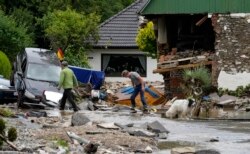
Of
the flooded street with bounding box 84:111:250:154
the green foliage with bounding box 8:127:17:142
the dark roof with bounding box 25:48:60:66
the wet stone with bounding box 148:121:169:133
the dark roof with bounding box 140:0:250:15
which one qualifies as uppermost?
the dark roof with bounding box 140:0:250:15

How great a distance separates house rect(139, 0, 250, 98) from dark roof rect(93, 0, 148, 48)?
43.5ft

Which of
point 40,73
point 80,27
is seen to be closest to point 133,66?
point 80,27

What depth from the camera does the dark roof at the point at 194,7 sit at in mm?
30406

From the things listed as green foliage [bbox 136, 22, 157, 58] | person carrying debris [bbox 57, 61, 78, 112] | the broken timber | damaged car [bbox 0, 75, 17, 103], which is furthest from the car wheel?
green foliage [bbox 136, 22, 157, 58]

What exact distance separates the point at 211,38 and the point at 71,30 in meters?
12.2

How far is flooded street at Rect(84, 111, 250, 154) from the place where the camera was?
55.6 feet

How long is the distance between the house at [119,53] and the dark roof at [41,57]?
16895mm

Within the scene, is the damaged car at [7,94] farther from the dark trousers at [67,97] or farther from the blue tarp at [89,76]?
the blue tarp at [89,76]

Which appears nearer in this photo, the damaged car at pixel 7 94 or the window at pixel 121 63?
the damaged car at pixel 7 94

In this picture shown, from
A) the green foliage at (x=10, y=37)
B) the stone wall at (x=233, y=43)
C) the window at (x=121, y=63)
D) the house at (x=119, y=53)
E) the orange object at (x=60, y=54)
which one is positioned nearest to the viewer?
the stone wall at (x=233, y=43)

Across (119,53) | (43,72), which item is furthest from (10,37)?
(43,72)

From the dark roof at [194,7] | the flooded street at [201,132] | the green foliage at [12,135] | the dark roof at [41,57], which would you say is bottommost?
the flooded street at [201,132]

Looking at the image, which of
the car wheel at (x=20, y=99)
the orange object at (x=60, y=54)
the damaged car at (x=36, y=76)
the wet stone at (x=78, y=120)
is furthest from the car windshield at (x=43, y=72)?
the orange object at (x=60, y=54)

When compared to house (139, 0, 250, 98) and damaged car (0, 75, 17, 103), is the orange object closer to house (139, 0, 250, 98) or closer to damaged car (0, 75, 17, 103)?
house (139, 0, 250, 98)
